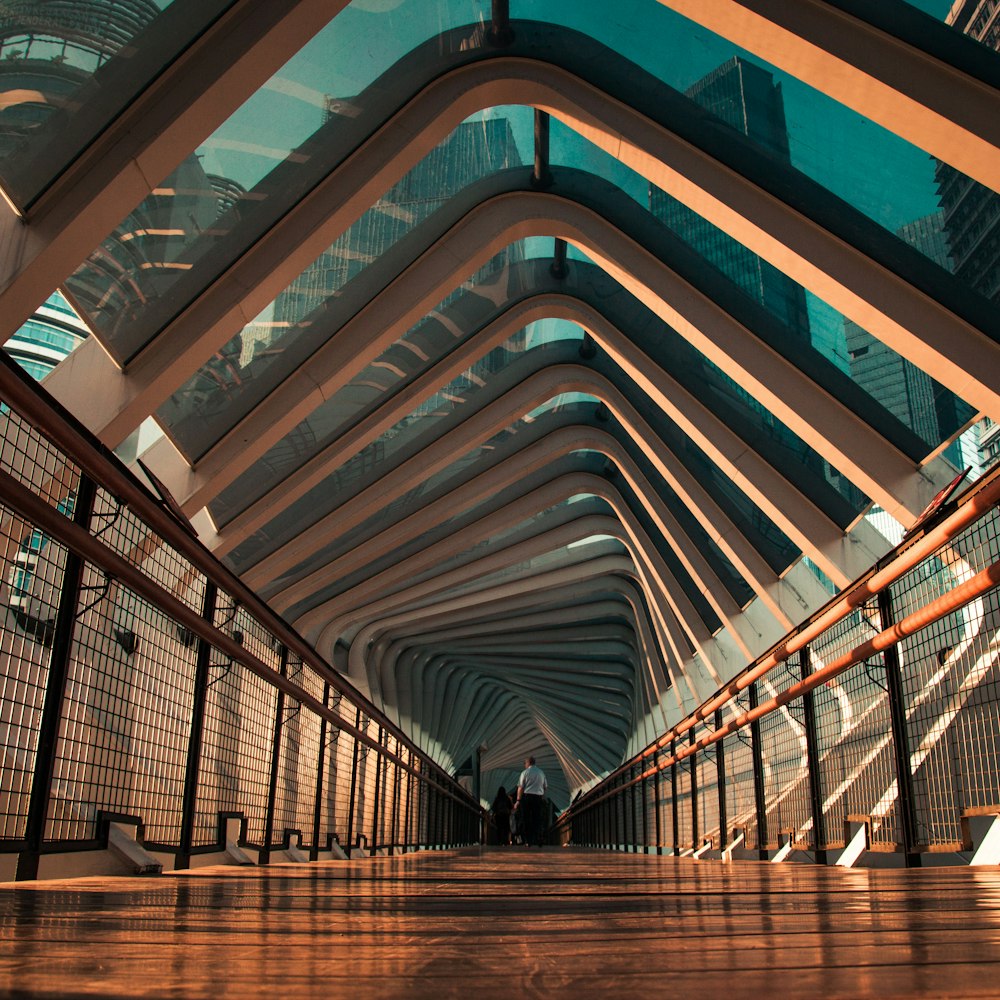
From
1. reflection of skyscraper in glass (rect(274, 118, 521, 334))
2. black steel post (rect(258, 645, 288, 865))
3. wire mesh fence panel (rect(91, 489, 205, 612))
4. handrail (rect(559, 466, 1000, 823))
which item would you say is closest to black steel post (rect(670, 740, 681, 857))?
handrail (rect(559, 466, 1000, 823))

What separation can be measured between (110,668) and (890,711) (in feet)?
17.6

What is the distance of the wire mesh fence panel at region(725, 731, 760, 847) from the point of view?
37.3 feet

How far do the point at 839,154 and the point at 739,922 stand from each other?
6.73 meters

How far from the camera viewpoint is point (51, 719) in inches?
163

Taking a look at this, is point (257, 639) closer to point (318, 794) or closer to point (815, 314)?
point (318, 794)

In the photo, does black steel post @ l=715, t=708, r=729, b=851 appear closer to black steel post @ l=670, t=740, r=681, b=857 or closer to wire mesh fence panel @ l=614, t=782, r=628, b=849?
black steel post @ l=670, t=740, r=681, b=857

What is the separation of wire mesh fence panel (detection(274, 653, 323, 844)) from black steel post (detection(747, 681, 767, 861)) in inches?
190

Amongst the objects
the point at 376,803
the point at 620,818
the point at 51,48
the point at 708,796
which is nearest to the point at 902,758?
the point at 708,796

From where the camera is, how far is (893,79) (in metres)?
5.85

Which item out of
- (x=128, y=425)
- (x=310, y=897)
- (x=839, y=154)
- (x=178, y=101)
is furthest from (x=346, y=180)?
(x=310, y=897)

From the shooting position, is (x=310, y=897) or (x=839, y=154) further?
(x=839, y=154)

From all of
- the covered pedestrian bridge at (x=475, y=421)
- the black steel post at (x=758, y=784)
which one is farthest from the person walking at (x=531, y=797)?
the black steel post at (x=758, y=784)

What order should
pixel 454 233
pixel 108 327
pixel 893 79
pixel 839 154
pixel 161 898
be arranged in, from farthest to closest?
pixel 454 233 → pixel 108 327 → pixel 839 154 → pixel 893 79 → pixel 161 898

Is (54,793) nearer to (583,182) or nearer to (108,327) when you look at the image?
(108,327)
